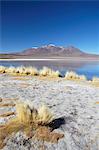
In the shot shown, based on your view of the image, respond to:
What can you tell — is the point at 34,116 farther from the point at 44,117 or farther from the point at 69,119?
the point at 69,119

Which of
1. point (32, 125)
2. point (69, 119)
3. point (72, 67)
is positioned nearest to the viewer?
point (32, 125)

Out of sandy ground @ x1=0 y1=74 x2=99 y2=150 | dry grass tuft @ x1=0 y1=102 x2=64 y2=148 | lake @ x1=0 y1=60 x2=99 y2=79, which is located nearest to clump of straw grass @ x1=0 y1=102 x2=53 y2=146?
dry grass tuft @ x1=0 y1=102 x2=64 y2=148

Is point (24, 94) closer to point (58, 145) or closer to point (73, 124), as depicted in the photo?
point (73, 124)

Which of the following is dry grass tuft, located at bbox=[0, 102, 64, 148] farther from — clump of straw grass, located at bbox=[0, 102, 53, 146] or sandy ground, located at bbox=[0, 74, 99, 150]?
sandy ground, located at bbox=[0, 74, 99, 150]

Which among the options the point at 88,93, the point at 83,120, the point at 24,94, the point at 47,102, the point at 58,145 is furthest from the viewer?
the point at 88,93

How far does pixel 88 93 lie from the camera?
7.71 metres

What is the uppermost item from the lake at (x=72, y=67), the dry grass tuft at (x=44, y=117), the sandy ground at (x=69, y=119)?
the dry grass tuft at (x=44, y=117)

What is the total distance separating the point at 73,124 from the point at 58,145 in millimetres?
792

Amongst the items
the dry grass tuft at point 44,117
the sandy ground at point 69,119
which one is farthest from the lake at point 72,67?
the dry grass tuft at point 44,117

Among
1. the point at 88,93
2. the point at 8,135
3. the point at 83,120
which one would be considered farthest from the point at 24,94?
the point at 8,135

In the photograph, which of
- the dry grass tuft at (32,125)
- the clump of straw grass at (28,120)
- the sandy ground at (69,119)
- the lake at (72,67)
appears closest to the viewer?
the sandy ground at (69,119)

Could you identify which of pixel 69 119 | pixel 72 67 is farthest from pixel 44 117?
pixel 72 67

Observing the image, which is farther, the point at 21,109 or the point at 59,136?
the point at 21,109

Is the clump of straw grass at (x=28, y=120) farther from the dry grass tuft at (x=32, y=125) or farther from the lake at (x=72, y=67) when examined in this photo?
the lake at (x=72, y=67)
